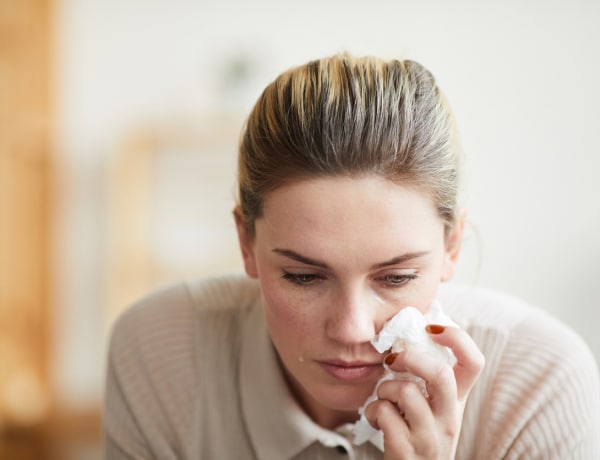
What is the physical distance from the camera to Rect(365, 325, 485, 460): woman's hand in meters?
1.16

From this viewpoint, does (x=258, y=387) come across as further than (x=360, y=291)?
Yes

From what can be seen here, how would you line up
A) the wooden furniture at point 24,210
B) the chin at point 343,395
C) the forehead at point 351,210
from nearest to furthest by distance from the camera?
the forehead at point 351,210
the chin at point 343,395
the wooden furniture at point 24,210

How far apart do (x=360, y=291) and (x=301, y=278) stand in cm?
11

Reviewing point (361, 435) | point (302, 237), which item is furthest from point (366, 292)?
point (361, 435)

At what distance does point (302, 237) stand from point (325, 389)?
275mm

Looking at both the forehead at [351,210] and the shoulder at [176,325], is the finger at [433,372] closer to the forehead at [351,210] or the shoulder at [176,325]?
the forehead at [351,210]

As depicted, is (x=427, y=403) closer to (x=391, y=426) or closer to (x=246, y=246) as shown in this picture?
(x=391, y=426)

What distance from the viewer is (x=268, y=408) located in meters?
1.41

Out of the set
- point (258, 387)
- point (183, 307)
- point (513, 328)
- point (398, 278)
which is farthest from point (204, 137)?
point (398, 278)

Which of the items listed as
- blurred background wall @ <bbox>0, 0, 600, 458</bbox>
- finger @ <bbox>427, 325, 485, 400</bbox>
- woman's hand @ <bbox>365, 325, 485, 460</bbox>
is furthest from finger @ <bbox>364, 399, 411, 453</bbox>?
blurred background wall @ <bbox>0, 0, 600, 458</bbox>

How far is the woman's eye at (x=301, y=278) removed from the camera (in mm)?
1172

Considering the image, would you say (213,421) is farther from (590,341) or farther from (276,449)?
(590,341)

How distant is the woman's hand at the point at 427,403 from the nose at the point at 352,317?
79 millimetres

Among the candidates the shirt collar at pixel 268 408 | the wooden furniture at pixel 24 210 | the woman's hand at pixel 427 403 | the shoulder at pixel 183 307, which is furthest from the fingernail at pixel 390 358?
the wooden furniture at pixel 24 210
